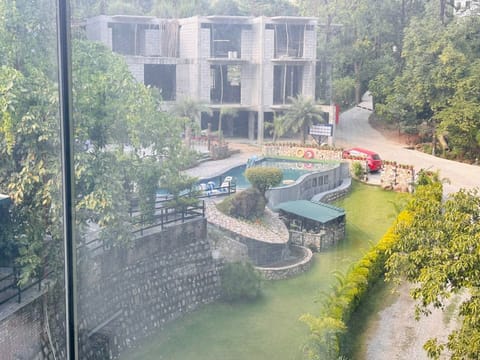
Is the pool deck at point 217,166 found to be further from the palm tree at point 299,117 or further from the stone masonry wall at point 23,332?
the stone masonry wall at point 23,332

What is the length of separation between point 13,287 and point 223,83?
916 mm

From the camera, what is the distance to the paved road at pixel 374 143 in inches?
79.6

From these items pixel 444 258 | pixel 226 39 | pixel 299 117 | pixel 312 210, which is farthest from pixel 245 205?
pixel 444 258

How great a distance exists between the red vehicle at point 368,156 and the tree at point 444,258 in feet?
0.58

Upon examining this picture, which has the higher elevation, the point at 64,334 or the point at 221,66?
the point at 221,66

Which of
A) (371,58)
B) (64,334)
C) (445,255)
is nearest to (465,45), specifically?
(371,58)

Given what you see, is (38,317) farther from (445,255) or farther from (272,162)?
(445,255)

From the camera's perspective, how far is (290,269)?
2.09 meters

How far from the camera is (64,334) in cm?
202

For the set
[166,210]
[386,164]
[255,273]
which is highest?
[386,164]

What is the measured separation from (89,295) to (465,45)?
4.61 ft

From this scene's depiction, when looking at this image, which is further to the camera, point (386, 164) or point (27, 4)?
point (386, 164)

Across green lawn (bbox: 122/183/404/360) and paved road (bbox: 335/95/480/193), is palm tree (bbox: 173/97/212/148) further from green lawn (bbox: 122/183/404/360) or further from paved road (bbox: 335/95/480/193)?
green lawn (bbox: 122/183/404/360)

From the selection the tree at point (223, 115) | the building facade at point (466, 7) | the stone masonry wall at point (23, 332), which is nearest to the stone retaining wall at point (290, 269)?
the tree at point (223, 115)
